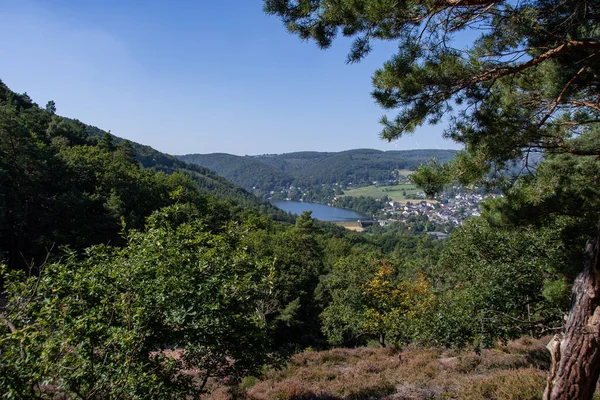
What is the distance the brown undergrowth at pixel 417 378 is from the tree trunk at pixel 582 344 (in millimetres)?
1893

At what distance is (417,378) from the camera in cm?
857

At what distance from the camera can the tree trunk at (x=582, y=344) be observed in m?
4.25

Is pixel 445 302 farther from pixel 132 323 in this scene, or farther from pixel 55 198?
pixel 55 198

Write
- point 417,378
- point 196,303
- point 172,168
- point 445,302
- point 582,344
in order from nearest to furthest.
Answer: point 582,344 < point 196,303 < point 417,378 < point 445,302 < point 172,168

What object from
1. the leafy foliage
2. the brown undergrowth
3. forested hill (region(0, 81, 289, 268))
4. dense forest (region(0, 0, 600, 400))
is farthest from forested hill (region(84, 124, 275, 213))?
the leafy foliage

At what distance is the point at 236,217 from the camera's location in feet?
158

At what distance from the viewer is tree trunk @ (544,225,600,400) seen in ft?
14.0

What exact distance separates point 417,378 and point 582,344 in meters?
5.12

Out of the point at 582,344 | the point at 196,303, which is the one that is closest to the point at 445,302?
the point at 582,344

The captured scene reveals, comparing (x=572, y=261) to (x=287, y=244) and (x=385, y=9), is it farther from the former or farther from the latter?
(x=287, y=244)

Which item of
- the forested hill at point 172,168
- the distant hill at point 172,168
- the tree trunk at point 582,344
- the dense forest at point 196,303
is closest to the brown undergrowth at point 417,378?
the dense forest at point 196,303

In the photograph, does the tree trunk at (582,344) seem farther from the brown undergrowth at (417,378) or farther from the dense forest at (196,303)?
the dense forest at (196,303)

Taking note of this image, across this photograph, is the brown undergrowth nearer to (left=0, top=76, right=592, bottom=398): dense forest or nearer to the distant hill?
(left=0, top=76, right=592, bottom=398): dense forest

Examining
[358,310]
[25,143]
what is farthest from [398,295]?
[25,143]
